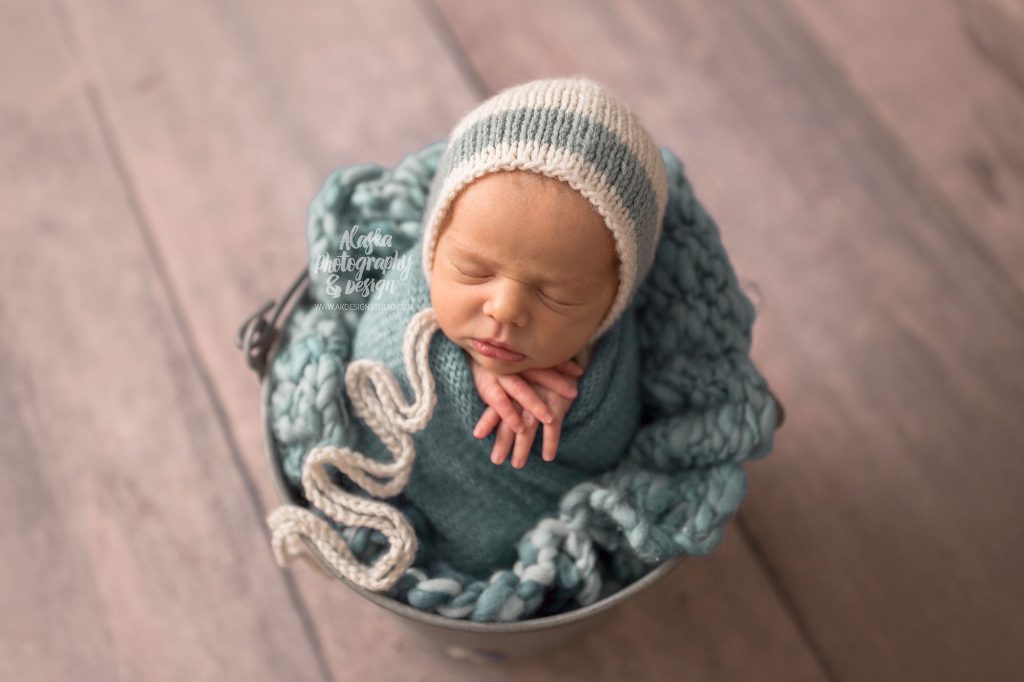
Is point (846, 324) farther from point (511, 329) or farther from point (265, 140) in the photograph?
→ point (265, 140)

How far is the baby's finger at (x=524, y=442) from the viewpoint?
0.77 metres

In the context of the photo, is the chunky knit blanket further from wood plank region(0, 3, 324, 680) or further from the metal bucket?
wood plank region(0, 3, 324, 680)

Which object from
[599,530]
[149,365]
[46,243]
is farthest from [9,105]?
[599,530]

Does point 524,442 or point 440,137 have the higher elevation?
point 440,137

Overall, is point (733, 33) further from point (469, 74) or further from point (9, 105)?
point (9, 105)

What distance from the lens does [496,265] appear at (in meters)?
0.69

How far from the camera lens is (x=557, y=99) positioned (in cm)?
69

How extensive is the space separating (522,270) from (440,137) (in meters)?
0.60

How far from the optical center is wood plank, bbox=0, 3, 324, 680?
1008 mm

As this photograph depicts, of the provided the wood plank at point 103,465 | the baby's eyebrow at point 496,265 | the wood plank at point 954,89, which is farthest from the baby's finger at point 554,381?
the wood plank at point 954,89

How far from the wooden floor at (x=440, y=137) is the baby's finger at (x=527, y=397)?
37 centimetres

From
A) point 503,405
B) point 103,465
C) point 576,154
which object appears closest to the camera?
point 576,154

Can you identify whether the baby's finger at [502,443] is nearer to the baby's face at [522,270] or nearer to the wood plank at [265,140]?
the baby's face at [522,270]

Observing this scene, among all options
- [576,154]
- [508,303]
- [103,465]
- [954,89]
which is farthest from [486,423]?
[954,89]
